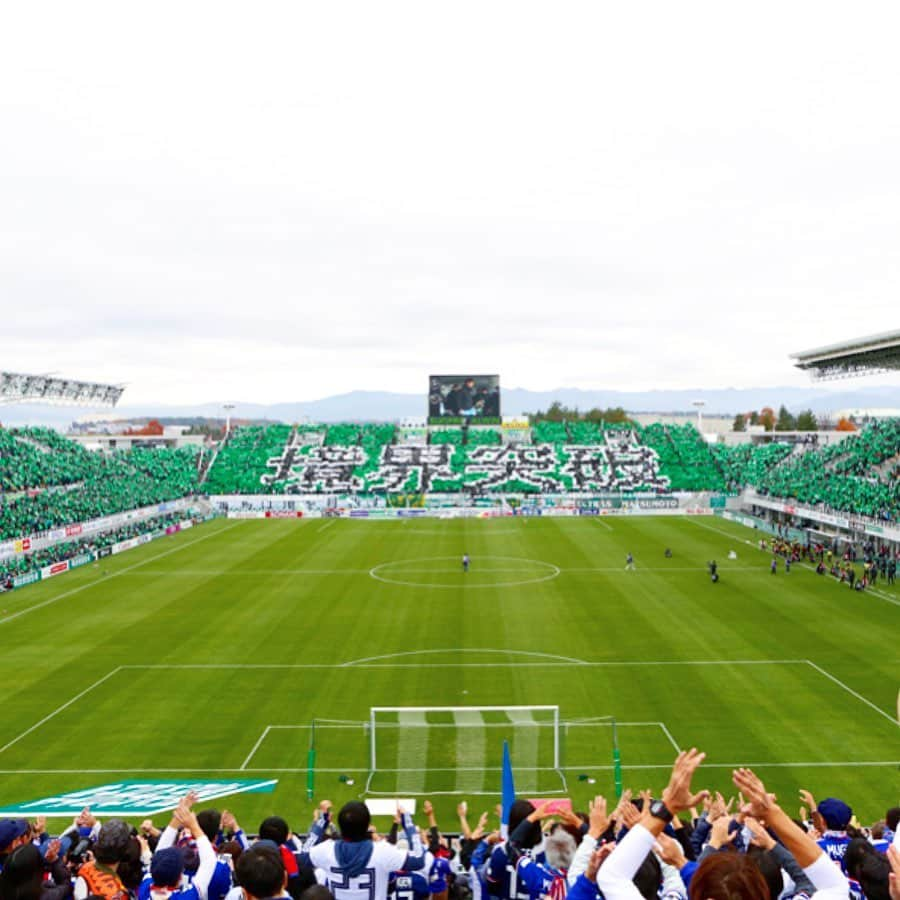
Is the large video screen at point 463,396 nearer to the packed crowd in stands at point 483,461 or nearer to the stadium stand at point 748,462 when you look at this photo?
the packed crowd in stands at point 483,461

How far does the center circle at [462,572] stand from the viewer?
47.1 metres

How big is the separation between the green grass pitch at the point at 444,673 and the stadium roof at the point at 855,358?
16102 millimetres

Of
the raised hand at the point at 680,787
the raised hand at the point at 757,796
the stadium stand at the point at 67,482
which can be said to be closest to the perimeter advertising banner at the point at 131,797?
the raised hand at the point at 680,787

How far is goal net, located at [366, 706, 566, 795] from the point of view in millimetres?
20609

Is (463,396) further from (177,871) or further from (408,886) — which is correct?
(177,871)

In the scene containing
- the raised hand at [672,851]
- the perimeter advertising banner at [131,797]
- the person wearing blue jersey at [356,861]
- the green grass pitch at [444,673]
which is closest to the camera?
the raised hand at [672,851]

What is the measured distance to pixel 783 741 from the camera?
22.9 m

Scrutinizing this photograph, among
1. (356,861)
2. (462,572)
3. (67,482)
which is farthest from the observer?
(67,482)

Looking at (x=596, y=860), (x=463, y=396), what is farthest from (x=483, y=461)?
(x=596, y=860)

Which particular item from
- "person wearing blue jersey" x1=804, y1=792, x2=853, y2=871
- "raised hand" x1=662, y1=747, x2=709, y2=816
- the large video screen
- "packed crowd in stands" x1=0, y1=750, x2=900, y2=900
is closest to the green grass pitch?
"person wearing blue jersey" x1=804, y1=792, x2=853, y2=871

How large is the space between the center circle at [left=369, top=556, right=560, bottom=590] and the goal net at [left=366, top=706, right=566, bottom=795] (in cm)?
2266

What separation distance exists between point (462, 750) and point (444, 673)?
7.65 metres

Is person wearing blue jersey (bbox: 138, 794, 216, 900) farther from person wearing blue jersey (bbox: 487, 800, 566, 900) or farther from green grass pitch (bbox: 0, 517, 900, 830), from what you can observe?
green grass pitch (bbox: 0, 517, 900, 830)

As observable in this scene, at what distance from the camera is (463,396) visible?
109 m
